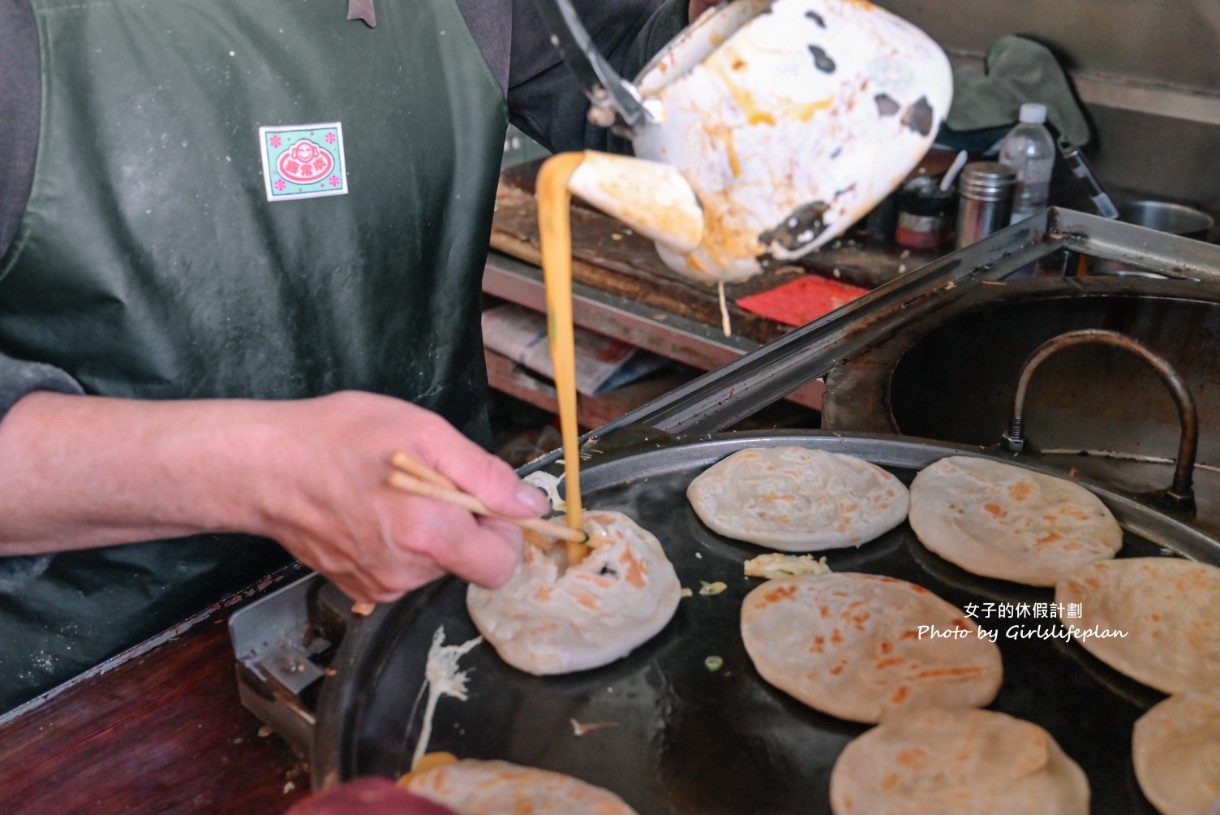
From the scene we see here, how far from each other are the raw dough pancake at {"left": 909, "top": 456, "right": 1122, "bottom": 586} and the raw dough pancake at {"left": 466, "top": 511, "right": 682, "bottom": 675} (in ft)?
1.58

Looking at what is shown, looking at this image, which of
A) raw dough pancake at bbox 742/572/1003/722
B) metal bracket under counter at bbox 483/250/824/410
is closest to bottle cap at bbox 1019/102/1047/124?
metal bracket under counter at bbox 483/250/824/410

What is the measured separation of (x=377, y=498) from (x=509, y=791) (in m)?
0.40

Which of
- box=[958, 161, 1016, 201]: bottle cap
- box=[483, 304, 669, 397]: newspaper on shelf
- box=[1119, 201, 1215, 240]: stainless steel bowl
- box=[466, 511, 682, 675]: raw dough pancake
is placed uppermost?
box=[958, 161, 1016, 201]: bottle cap

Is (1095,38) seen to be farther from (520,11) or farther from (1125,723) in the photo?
(1125,723)

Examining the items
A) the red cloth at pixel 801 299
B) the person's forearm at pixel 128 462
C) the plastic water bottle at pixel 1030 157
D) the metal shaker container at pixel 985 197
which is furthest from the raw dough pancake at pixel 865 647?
the plastic water bottle at pixel 1030 157

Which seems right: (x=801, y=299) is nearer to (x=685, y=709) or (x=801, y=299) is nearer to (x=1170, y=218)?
(x=1170, y=218)

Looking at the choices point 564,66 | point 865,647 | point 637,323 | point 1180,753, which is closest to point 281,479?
point 865,647

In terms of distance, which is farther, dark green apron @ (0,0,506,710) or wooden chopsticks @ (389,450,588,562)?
dark green apron @ (0,0,506,710)

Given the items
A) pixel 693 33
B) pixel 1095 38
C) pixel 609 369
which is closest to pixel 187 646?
pixel 693 33

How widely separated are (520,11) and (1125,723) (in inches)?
Answer: 65.4

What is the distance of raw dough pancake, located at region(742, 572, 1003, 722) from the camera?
146 cm

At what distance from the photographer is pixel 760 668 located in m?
1.51

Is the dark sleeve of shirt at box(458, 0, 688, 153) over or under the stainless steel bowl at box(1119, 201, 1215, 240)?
over

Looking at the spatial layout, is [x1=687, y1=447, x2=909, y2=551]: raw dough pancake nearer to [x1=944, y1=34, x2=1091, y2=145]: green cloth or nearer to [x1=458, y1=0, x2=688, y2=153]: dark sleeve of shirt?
[x1=458, y1=0, x2=688, y2=153]: dark sleeve of shirt
